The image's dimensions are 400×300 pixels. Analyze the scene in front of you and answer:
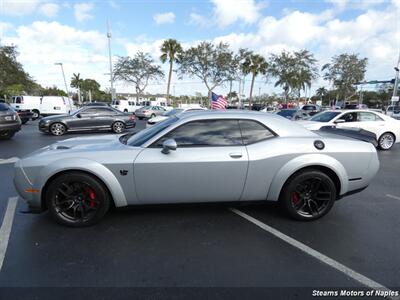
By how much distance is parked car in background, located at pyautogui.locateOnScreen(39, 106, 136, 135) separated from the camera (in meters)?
12.4

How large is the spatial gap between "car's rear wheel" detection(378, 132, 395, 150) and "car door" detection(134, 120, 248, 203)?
8.48 metres

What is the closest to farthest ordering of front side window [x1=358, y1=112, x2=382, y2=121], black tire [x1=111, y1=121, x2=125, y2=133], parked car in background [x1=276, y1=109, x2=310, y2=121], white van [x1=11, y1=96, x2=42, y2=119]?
front side window [x1=358, y1=112, x2=382, y2=121] < black tire [x1=111, y1=121, x2=125, y2=133] < parked car in background [x1=276, y1=109, x2=310, y2=121] < white van [x1=11, y1=96, x2=42, y2=119]

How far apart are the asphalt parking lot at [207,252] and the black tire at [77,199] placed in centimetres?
14

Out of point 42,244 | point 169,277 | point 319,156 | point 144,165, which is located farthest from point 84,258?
point 319,156

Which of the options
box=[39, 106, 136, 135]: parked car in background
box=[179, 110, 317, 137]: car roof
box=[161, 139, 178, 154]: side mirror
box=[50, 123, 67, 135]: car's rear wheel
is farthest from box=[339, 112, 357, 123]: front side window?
box=[50, 123, 67, 135]: car's rear wheel

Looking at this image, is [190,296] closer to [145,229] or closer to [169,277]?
[169,277]

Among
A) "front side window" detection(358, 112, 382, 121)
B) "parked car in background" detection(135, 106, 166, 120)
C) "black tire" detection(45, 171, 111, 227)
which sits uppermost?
"front side window" detection(358, 112, 382, 121)

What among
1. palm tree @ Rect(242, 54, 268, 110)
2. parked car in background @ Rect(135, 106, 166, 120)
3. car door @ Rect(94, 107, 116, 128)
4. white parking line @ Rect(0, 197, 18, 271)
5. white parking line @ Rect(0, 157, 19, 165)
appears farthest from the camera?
palm tree @ Rect(242, 54, 268, 110)

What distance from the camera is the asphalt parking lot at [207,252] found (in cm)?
235

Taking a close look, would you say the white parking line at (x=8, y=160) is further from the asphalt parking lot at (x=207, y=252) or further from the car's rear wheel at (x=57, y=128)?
the car's rear wheel at (x=57, y=128)

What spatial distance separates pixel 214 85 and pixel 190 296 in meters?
34.8

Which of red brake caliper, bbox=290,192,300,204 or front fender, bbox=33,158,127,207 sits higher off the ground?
front fender, bbox=33,158,127,207

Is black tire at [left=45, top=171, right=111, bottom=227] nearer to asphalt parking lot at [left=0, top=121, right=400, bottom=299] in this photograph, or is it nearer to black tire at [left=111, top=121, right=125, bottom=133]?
asphalt parking lot at [left=0, top=121, right=400, bottom=299]

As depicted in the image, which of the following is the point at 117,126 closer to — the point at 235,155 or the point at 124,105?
the point at 235,155
